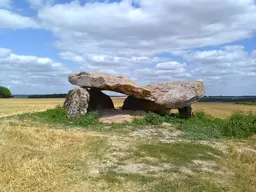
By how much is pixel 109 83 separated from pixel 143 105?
3.44 metres

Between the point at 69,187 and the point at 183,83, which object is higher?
the point at 183,83

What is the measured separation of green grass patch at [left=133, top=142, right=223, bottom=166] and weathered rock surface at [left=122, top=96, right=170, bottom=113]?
7.60 m

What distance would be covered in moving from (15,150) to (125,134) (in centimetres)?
566

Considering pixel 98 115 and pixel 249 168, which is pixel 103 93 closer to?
pixel 98 115

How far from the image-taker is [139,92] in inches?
735

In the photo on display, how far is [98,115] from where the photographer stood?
17.9 meters

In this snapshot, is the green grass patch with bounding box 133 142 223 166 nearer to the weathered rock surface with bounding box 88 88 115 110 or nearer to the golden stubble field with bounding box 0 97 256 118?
the golden stubble field with bounding box 0 97 256 118

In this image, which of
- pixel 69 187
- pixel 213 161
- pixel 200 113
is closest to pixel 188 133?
pixel 213 161

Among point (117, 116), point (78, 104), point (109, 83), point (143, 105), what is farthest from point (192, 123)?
point (78, 104)

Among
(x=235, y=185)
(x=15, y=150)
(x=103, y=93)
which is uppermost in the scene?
(x=103, y=93)

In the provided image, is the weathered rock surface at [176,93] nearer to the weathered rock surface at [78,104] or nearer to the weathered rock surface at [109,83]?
the weathered rock surface at [109,83]

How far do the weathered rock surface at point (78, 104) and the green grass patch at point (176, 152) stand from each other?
22.7 ft

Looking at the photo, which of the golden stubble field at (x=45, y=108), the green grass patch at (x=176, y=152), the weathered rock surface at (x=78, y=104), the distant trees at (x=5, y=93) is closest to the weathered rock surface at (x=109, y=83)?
the weathered rock surface at (x=78, y=104)

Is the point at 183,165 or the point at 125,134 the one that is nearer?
the point at 183,165
